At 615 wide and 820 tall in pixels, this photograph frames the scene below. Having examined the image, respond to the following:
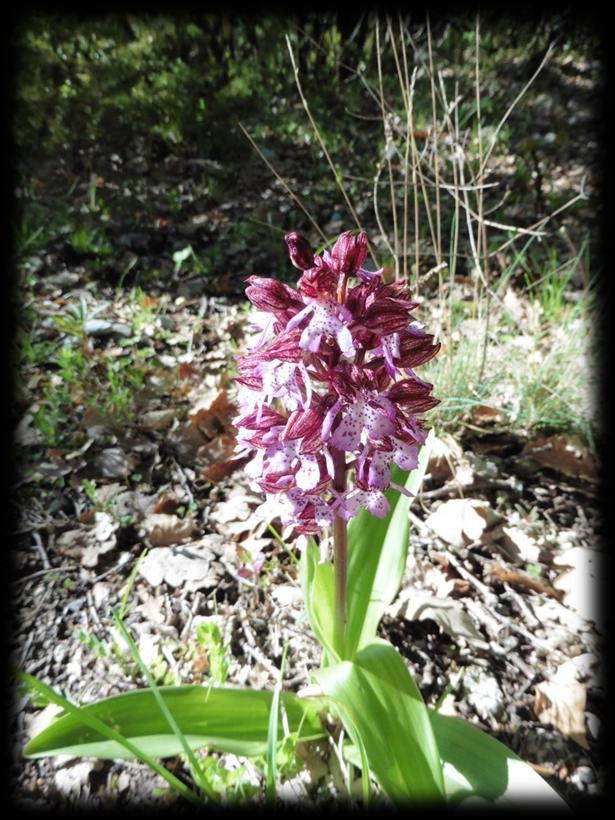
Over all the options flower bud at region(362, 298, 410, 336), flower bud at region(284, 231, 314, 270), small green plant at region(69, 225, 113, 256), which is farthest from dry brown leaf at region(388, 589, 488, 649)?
small green plant at region(69, 225, 113, 256)

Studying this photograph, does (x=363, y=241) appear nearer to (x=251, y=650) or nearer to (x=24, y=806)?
(x=251, y=650)

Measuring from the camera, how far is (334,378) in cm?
109

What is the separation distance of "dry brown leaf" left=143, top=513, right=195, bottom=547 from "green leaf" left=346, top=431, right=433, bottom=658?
0.79 m

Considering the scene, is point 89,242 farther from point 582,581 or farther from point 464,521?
point 582,581

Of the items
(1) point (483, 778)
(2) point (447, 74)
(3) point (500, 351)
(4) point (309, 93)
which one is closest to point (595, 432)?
(3) point (500, 351)

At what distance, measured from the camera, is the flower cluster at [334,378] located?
108 centimetres

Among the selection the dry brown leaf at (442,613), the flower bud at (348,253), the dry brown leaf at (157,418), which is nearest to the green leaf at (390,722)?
the dry brown leaf at (442,613)

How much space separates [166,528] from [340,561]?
94 centimetres

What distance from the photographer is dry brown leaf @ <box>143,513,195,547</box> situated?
1.99 meters

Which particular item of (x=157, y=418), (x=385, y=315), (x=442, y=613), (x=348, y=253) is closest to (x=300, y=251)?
(x=348, y=253)

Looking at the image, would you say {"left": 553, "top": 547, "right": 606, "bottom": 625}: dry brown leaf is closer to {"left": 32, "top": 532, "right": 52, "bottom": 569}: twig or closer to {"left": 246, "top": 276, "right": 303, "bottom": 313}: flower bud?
{"left": 246, "top": 276, "right": 303, "bottom": 313}: flower bud

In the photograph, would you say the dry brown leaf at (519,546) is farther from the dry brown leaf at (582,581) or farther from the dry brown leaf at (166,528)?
the dry brown leaf at (166,528)

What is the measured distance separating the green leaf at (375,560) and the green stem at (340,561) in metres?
0.06

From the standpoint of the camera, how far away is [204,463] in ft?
7.70
